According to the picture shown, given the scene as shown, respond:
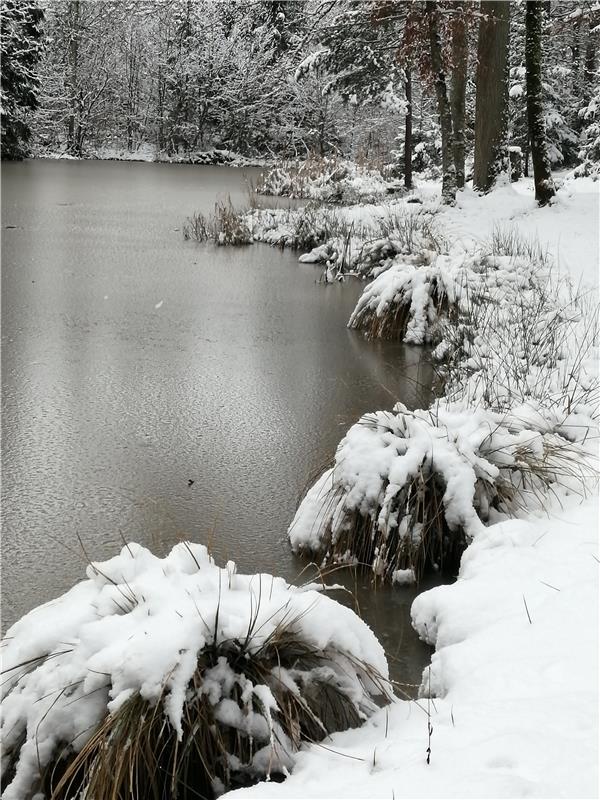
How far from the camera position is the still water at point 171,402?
313 cm

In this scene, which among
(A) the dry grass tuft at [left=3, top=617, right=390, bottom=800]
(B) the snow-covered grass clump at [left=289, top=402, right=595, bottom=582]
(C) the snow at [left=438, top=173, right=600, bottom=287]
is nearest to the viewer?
(A) the dry grass tuft at [left=3, top=617, right=390, bottom=800]

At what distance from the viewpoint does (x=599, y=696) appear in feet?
5.74

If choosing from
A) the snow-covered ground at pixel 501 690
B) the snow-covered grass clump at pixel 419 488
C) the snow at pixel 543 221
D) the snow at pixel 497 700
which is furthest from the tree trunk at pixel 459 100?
the snow at pixel 497 700

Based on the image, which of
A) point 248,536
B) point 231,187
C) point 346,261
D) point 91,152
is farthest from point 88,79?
point 248,536

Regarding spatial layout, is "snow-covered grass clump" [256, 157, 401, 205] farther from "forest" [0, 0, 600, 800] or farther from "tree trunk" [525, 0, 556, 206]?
"tree trunk" [525, 0, 556, 206]

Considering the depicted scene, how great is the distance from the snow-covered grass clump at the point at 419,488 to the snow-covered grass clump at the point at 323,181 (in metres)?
13.1

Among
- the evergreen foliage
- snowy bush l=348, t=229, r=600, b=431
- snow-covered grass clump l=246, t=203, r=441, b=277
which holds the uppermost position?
the evergreen foliage

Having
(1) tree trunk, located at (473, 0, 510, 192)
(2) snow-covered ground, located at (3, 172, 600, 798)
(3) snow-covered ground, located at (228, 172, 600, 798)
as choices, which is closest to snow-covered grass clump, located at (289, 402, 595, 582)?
(3) snow-covered ground, located at (228, 172, 600, 798)

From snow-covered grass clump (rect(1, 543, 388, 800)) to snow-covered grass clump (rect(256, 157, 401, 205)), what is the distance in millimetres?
14594

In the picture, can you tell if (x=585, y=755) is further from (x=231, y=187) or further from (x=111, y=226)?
(x=231, y=187)

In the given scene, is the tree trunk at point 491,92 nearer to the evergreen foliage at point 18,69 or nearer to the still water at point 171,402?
the still water at point 171,402

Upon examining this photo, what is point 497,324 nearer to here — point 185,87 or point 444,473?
point 444,473

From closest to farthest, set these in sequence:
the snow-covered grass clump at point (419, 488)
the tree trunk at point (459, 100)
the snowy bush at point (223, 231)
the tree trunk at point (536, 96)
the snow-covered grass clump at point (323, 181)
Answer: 1. the snow-covered grass clump at point (419, 488)
2. the tree trunk at point (536, 96)
3. the snowy bush at point (223, 231)
4. the tree trunk at point (459, 100)
5. the snow-covered grass clump at point (323, 181)

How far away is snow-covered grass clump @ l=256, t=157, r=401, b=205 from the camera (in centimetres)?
1639
